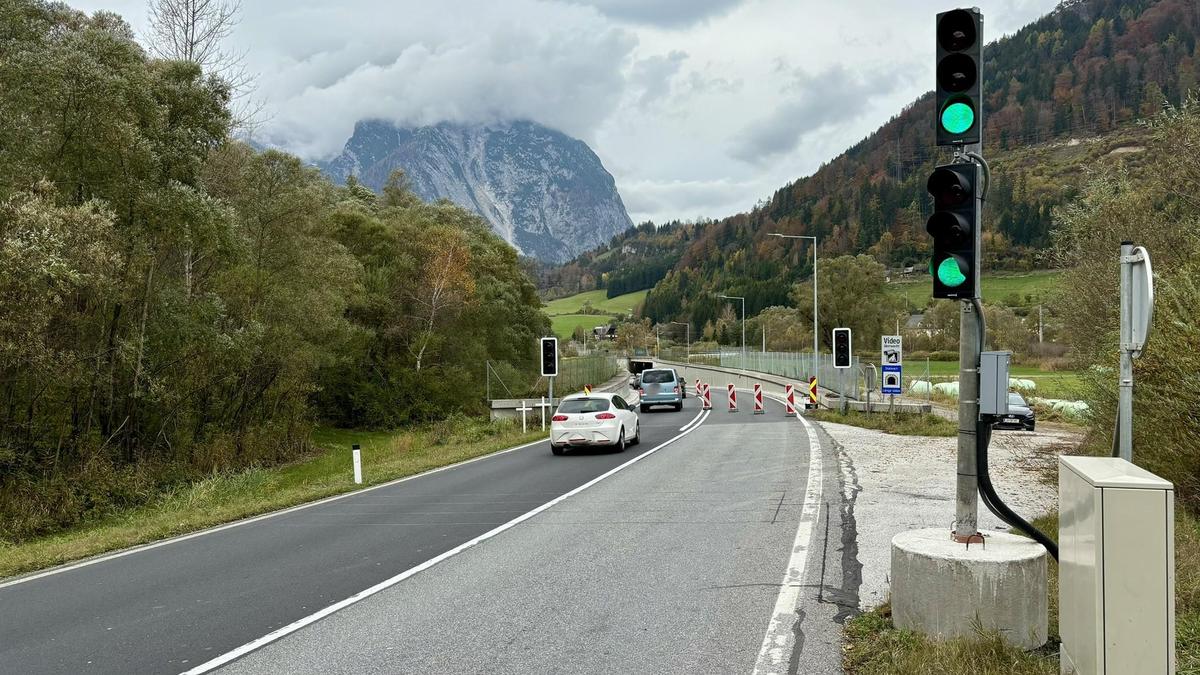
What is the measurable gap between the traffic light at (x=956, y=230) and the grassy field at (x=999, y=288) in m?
107

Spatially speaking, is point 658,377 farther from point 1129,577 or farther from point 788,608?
point 1129,577

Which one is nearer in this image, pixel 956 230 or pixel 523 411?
pixel 956 230

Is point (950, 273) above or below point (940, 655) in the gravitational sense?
above

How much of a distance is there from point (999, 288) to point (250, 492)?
130689mm

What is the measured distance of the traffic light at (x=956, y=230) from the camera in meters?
5.95

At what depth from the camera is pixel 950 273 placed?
19.7 ft

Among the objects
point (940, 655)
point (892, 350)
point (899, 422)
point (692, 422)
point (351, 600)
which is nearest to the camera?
point (940, 655)

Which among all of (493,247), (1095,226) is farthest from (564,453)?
(493,247)

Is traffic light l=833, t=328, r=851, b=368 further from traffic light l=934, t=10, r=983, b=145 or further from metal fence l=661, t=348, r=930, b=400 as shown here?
traffic light l=934, t=10, r=983, b=145

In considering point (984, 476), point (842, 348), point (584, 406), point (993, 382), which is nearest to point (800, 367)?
point (842, 348)

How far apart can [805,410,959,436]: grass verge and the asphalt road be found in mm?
12772

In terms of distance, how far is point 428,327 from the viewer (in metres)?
47.9

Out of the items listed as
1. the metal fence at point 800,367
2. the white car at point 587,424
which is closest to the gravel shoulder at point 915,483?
the white car at point 587,424

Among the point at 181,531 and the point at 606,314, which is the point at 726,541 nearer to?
the point at 181,531
